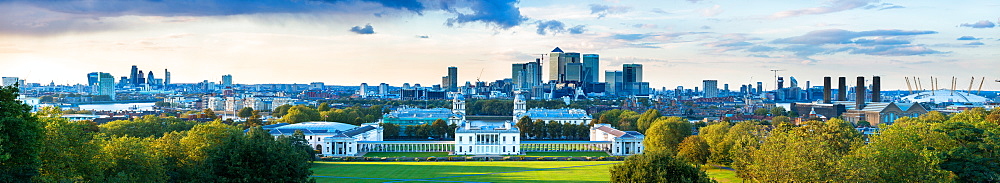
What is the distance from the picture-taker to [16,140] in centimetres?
2441

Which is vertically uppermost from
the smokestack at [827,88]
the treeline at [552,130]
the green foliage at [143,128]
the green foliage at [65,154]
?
the smokestack at [827,88]

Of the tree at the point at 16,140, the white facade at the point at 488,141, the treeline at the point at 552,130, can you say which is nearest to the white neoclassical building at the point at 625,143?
the white facade at the point at 488,141

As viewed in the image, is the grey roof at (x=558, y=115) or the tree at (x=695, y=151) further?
the grey roof at (x=558, y=115)

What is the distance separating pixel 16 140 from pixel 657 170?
839 inches

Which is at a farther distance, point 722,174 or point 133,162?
point 722,174

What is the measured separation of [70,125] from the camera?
29.3 metres

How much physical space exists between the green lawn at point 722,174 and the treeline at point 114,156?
25199 mm

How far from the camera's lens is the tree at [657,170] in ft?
99.5

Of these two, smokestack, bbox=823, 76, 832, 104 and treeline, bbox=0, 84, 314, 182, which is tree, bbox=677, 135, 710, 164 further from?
smokestack, bbox=823, 76, 832, 104

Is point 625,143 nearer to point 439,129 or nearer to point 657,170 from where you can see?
point 439,129

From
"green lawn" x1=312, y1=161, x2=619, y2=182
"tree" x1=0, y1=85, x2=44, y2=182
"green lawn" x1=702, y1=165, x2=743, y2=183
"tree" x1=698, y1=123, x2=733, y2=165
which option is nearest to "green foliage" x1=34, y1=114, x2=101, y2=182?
"tree" x1=0, y1=85, x2=44, y2=182

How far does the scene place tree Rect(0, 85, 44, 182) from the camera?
23.9 m

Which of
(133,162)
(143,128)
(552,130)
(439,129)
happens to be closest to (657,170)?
(133,162)

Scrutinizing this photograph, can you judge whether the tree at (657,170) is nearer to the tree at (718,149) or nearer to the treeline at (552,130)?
the tree at (718,149)
